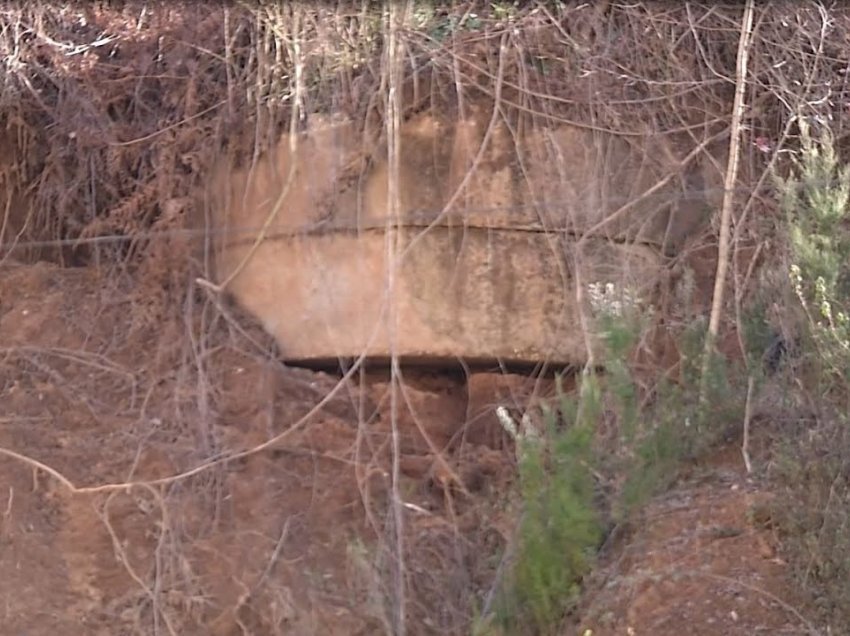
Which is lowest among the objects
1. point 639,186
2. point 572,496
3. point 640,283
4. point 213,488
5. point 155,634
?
point 155,634

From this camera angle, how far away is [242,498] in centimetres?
437

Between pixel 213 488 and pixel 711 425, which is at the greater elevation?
pixel 711 425

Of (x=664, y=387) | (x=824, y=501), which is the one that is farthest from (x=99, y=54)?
(x=824, y=501)

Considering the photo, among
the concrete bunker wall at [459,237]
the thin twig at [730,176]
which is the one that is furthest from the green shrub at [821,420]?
the concrete bunker wall at [459,237]

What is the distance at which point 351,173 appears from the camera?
15.4ft

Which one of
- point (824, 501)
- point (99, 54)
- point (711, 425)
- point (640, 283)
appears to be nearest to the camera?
point (824, 501)

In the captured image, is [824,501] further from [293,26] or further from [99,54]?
[99,54]

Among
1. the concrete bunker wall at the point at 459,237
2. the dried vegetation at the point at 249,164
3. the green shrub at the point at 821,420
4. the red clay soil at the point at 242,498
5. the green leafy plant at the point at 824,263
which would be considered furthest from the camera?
the concrete bunker wall at the point at 459,237

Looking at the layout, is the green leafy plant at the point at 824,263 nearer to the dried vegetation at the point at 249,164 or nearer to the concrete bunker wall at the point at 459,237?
the dried vegetation at the point at 249,164

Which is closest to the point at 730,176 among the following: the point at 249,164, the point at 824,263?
the point at 824,263

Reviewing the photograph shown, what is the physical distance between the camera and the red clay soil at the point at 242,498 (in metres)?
3.79

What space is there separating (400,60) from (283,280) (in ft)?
3.06

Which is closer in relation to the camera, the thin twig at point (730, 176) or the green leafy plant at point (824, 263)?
the green leafy plant at point (824, 263)

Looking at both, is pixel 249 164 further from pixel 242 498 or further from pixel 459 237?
pixel 242 498
